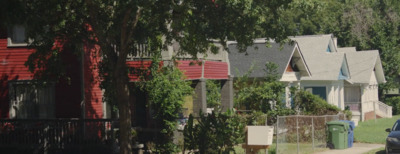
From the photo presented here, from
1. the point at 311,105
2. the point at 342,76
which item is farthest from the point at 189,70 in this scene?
the point at 342,76

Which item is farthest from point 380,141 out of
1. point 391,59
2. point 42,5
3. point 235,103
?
point 391,59

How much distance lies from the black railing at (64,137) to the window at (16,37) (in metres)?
2.79

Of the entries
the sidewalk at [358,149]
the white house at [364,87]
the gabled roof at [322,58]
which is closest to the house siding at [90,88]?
the sidewalk at [358,149]

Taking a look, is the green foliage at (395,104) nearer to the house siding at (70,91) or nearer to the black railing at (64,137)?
the house siding at (70,91)

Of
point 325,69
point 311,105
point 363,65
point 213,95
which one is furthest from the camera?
point 363,65

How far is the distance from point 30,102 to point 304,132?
1089cm

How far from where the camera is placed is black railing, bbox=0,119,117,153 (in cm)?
1981

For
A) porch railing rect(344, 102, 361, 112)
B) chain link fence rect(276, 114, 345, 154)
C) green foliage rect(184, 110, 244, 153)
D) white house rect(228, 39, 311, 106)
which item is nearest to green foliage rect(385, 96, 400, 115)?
porch railing rect(344, 102, 361, 112)

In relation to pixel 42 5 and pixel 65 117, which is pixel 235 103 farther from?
pixel 42 5

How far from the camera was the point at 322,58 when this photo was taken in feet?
138

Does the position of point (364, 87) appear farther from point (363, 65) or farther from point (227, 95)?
point (227, 95)

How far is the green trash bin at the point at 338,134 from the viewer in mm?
23969

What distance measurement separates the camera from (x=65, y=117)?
21.9 meters

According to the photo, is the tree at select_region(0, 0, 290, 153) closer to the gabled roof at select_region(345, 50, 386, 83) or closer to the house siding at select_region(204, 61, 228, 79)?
the house siding at select_region(204, 61, 228, 79)
